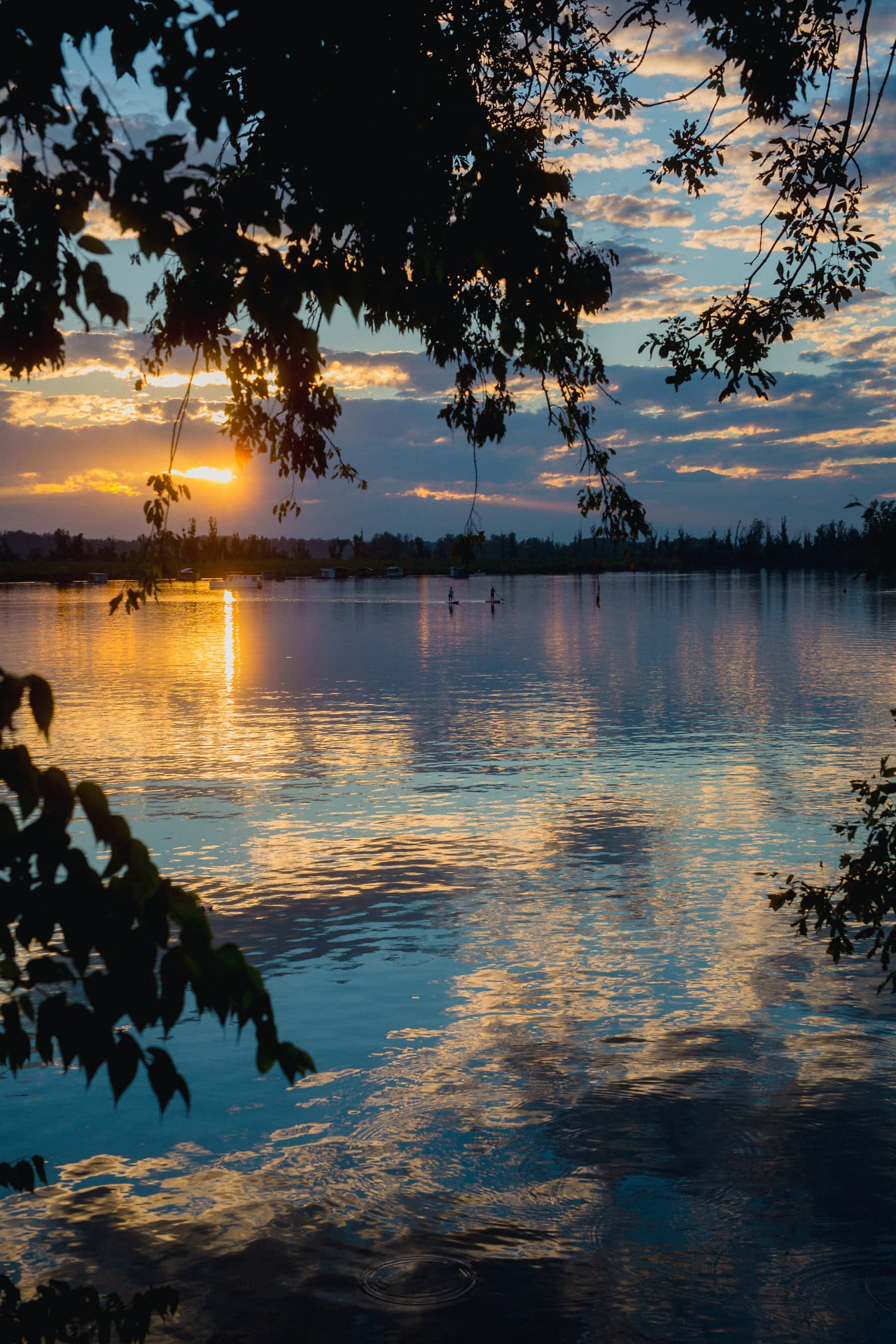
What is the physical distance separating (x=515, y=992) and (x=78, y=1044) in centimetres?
900

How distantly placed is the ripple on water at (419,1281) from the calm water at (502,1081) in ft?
0.07

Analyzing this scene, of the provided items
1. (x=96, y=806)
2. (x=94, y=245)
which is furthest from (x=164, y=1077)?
(x=94, y=245)

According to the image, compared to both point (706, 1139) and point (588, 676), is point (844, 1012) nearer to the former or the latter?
point (706, 1139)

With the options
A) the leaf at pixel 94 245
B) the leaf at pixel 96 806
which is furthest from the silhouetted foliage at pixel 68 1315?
the leaf at pixel 94 245

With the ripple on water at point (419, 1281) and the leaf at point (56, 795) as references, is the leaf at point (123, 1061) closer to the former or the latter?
the leaf at point (56, 795)

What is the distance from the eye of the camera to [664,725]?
31938mm

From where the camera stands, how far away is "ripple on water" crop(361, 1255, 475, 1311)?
6.89m

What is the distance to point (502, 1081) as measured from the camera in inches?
388

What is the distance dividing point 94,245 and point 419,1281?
576 cm

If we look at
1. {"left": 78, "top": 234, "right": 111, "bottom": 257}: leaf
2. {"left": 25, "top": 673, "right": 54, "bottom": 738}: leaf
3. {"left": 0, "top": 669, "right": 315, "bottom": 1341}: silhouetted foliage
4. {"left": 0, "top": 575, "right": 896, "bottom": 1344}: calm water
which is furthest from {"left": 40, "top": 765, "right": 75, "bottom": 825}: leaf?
{"left": 0, "top": 575, "right": 896, "bottom": 1344}: calm water

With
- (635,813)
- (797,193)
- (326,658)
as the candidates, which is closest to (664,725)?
(635,813)

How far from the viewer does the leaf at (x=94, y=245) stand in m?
3.83

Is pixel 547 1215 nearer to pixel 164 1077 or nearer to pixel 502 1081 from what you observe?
pixel 502 1081

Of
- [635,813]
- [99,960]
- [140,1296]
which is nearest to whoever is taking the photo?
[140,1296]
